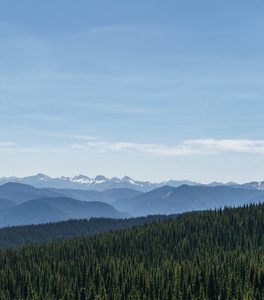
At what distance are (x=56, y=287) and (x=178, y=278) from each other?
44.4 m

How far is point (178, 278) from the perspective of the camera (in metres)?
129

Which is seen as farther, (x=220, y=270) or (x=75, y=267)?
(x=75, y=267)

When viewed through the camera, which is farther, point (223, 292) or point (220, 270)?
point (220, 270)

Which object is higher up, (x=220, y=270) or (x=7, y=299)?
(x=220, y=270)

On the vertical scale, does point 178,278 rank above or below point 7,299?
above

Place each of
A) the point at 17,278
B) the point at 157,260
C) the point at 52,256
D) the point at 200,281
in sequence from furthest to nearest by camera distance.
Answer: the point at 52,256 → the point at 157,260 → the point at 17,278 → the point at 200,281

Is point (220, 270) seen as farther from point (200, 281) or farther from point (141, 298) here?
point (141, 298)

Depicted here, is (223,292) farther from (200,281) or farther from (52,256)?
(52,256)

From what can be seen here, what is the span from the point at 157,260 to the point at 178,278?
2132 inches

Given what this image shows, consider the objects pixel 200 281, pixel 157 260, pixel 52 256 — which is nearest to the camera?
pixel 200 281

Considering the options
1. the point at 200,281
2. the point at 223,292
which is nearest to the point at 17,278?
the point at 200,281

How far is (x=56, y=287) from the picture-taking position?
140 metres

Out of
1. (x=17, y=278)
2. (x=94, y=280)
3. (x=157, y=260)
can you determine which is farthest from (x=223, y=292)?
(x=17, y=278)

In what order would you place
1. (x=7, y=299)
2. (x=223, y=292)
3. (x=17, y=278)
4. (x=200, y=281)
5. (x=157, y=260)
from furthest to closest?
1. (x=157, y=260)
2. (x=17, y=278)
3. (x=7, y=299)
4. (x=200, y=281)
5. (x=223, y=292)
